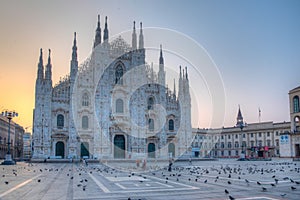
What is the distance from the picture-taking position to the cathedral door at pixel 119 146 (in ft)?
183

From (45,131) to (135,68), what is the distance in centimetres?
1922

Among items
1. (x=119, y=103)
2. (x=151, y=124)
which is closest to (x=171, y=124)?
(x=151, y=124)

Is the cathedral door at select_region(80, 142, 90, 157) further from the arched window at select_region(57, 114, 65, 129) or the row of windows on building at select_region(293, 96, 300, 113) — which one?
the row of windows on building at select_region(293, 96, 300, 113)

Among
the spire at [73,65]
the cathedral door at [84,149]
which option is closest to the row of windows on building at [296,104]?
the cathedral door at [84,149]

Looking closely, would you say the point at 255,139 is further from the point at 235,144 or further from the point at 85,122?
the point at 85,122

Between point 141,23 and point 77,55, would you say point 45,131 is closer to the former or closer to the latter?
point 77,55

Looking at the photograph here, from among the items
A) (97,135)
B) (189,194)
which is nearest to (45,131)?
(97,135)

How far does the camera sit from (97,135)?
53.8 m

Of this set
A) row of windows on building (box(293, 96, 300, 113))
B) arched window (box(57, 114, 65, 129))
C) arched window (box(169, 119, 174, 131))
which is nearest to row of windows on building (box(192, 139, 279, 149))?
row of windows on building (box(293, 96, 300, 113))

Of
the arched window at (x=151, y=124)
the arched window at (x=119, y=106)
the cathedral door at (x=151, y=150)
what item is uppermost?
the arched window at (x=119, y=106)

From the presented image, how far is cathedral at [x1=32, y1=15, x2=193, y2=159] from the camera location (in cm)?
5167

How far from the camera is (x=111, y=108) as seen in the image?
55.9m

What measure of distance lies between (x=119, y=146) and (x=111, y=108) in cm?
681

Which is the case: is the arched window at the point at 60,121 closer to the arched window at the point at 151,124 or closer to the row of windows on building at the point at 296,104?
the arched window at the point at 151,124
